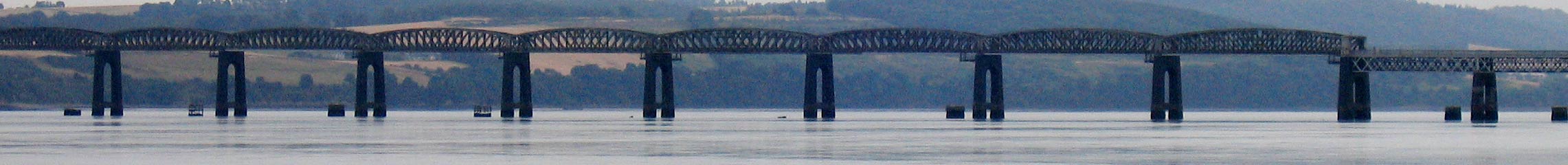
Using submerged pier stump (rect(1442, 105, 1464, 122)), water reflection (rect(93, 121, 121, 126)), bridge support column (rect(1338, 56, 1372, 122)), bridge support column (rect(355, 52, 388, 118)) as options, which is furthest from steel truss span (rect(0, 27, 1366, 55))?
water reflection (rect(93, 121, 121, 126))

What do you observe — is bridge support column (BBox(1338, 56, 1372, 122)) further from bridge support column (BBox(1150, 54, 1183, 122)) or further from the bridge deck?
bridge support column (BBox(1150, 54, 1183, 122))

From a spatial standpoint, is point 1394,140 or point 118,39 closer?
point 1394,140

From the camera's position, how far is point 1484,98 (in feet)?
512

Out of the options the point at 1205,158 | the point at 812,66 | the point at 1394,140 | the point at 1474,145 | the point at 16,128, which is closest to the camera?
the point at 1205,158

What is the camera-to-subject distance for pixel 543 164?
6819cm

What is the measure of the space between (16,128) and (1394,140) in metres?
47.1

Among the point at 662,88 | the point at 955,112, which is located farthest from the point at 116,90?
the point at 955,112

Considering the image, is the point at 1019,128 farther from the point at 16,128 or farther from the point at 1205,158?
the point at 1205,158

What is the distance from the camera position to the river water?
71.6m

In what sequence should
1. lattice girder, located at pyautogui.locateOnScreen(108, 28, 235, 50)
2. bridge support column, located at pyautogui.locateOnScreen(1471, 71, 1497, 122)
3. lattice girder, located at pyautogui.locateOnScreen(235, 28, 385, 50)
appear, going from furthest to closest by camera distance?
lattice girder, located at pyautogui.locateOnScreen(108, 28, 235, 50) < lattice girder, located at pyautogui.locateOnScreen(235, 28, 385, 50) < bridge support column, located at pyautogui.locateOnScreen(1471, 71, 1497, 122)

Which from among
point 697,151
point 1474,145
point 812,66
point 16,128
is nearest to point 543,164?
point 697,151

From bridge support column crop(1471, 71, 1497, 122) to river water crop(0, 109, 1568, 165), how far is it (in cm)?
2754

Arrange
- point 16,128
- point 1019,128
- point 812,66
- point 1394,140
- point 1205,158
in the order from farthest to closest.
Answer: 1. point 812,66
2. point 1019,128
3. point 16,128
4. point 1394,140
5. point 1205,158

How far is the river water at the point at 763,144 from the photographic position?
235 ft
